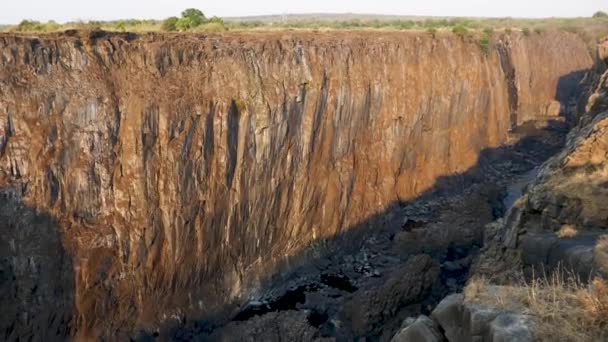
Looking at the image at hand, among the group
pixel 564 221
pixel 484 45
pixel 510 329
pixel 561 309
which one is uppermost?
pixel 484 45

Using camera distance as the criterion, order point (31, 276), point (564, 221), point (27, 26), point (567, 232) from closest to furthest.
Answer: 1. point (567, 232)
2. point (564, 221)
3. point (31, 276)
4. point (27, 26)

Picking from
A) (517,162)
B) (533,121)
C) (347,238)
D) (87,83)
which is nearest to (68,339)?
(87,83)

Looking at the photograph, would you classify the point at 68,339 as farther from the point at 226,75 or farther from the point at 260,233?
the point at 226,75

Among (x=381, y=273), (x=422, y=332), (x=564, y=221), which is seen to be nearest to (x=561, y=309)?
(x=422, y=332)

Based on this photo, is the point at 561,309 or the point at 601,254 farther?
the point at 601,254

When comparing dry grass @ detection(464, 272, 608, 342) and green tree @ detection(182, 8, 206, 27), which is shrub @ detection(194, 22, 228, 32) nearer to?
green tree @ detection(182, 8, 206, 27)

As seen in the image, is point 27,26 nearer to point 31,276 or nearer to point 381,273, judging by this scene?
point 31,276

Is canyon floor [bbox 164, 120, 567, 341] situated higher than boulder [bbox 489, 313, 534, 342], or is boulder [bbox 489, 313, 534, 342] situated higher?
boulder [bbox 489, 313, 534, 342]

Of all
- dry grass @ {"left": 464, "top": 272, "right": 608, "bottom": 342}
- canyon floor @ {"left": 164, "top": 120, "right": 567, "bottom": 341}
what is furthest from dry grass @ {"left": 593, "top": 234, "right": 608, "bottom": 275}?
canyon floor @ {"left": 164, "top": 120, "right": 567, "bottom": 341}
